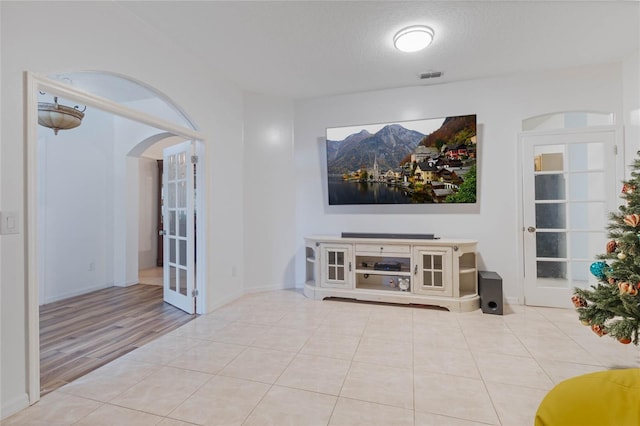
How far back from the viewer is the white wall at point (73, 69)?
1683 millimetres

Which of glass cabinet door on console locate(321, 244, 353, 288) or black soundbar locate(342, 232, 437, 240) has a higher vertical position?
black soundbar locate(342, 232, 437, 240)

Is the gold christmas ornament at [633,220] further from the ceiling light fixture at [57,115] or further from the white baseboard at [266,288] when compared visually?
the ceiling light fixture at [57,115]

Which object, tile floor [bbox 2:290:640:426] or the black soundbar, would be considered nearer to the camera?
tile floor [bbox 2:290:640:426]

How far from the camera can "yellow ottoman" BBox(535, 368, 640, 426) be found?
935 mm

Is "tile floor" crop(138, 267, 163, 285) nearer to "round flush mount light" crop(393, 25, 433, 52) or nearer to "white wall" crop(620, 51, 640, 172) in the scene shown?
→ "round flush mount light" crop(393, 25, 433, 52)

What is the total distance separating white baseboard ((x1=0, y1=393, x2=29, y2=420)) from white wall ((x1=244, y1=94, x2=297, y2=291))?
7.98 ft

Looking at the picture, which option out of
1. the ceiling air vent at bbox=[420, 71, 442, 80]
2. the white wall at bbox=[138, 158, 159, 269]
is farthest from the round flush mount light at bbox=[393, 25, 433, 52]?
the white wall at bbox=[138, 158, 159, 269]

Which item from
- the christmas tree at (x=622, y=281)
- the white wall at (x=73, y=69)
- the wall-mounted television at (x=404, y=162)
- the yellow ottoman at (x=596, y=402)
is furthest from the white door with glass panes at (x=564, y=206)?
the white wall at (x=73, y=69)

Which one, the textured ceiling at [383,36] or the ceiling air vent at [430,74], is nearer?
the textured ceiling at [383,36]

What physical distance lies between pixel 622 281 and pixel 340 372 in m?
1.89

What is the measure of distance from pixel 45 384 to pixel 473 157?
4.28m

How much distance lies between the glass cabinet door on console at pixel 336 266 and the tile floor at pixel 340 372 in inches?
23.8

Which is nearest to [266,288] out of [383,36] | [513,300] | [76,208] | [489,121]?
[76,208]

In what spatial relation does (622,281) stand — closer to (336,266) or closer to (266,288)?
(336,266)
